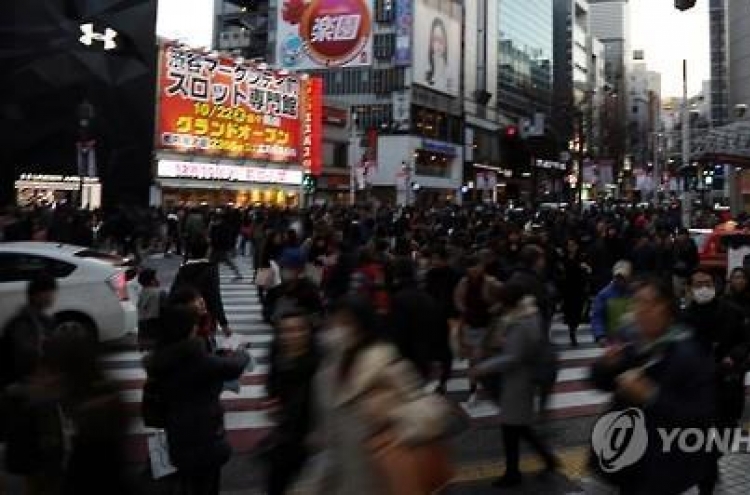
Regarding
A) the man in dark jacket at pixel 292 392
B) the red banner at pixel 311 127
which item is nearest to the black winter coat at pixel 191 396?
the man in dark jacket at pixel 292 392

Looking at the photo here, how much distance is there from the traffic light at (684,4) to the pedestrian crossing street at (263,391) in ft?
15.5

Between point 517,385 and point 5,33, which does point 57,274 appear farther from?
point 5,33

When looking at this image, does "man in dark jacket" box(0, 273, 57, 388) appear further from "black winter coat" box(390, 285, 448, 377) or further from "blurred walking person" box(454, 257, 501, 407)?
"blurred walking person" box(454, 257, 501, 407)

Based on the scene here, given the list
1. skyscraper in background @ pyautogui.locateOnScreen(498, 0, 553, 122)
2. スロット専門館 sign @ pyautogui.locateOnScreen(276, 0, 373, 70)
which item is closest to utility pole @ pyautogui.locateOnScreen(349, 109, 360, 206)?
スロット専門館 sign @ pyautogui.locateOnScreen(276, 0, 373, 70)

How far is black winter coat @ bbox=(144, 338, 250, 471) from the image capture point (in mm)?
4910

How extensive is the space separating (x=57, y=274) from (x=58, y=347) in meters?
7.81

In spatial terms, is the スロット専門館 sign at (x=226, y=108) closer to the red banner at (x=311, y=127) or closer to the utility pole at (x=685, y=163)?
the red banner at (x=311, y=127)

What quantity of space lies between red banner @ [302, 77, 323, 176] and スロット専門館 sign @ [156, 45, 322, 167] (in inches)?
17.1

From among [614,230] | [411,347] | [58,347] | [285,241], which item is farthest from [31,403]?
[614,230]

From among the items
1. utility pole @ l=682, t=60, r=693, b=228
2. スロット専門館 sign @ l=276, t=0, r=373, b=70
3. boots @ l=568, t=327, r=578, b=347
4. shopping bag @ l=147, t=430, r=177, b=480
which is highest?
スロット専門館 sign @ l=276, t=0, r=373, b=70

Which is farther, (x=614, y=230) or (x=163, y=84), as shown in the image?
(x=163, y=84)

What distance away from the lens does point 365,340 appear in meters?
3.83

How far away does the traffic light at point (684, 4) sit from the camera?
1116cm

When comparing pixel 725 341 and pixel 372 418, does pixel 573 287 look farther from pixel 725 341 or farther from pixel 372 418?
pixel 372 418
